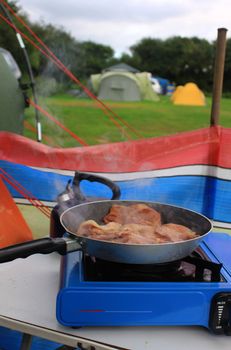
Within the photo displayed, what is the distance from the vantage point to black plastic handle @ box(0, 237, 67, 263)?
82cm

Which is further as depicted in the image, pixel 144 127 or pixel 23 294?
pixel 144 127

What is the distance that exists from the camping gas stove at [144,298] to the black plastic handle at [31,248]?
0.09m

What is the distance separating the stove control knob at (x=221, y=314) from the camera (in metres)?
Result: 0.86

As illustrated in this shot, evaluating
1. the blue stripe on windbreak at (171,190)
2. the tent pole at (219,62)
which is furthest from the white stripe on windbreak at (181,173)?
the tent pole at (219,62)

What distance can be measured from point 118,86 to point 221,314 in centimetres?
1553

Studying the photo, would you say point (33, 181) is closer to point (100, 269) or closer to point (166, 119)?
point (100, 269)

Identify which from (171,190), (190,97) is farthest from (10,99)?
(190,97)

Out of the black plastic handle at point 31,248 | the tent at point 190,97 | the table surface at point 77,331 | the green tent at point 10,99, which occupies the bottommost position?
the table surface at point 77,331

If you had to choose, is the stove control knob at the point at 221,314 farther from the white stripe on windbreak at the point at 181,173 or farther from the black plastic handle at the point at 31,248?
the white stripe on windbreak at the point at 181,173

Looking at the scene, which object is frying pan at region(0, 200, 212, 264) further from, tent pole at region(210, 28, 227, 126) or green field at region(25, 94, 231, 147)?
green field at region(25, 94, 231, 147)

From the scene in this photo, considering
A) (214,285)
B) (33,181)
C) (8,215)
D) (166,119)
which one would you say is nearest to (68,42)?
(33,181)

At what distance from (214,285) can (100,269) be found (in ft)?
0.81

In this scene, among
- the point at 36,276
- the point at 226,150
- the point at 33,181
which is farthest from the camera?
the point at 33,181

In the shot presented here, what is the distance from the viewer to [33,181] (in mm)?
1943
